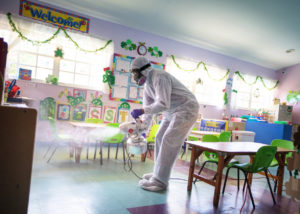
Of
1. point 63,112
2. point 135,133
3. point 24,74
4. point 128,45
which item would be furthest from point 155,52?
point 135,133

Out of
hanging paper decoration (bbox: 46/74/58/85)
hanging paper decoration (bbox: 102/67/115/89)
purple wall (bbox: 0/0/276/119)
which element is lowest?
hanging paper decoration (bbox: 46/74/58/85)

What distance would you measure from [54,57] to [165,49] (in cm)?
285

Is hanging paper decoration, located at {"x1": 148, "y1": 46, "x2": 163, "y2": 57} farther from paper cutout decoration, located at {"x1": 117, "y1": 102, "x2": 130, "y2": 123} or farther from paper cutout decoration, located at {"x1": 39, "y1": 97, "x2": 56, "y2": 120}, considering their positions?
paper cutout decoration, located at {"x1": 39, "y1": 97, "x2": 56, "y2": 120}

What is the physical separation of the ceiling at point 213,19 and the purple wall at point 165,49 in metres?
0.14

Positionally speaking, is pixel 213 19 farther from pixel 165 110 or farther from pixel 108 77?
pixel 165 110

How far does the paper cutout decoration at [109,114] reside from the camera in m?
5.62

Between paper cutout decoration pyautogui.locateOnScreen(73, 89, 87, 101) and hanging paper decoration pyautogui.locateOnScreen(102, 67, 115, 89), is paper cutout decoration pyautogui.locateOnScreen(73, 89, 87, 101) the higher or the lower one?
the lower one

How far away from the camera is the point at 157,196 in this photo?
8.76 ft

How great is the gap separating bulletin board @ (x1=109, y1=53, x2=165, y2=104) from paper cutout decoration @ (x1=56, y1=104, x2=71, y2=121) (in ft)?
3.39

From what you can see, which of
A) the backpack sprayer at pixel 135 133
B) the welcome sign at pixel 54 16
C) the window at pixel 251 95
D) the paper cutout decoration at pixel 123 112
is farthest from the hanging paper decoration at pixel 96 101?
the window at pixel 251 95

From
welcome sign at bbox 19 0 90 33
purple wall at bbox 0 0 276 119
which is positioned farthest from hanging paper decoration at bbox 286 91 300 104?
welcome sign at bbox 19 0 90 33

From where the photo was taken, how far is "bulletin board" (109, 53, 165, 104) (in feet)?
18.5

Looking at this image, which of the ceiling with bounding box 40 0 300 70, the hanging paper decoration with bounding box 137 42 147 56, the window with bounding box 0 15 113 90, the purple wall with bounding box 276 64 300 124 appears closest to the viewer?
the window with bounding box 0 15 113 90

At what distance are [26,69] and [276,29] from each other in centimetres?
594
